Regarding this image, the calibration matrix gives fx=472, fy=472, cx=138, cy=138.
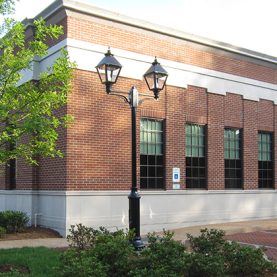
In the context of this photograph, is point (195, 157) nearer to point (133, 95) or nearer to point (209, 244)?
point (133, 95)

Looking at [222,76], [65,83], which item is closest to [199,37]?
[222,76]

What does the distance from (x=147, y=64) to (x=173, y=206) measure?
4.81 meters

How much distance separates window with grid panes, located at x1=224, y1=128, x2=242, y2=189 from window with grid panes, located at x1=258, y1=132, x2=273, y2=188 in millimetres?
1296

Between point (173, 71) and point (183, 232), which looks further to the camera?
point (173, 71)

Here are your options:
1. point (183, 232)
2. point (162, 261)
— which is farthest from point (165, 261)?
point (183, 232)

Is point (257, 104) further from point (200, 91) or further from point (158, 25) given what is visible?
point (158, 25)

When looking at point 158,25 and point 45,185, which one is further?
point 158,25

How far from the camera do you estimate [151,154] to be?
51.0 ft

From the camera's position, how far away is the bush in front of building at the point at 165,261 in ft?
22.0

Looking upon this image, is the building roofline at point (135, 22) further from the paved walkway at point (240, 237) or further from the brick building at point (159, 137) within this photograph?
the paved walkway at point (240, 237)

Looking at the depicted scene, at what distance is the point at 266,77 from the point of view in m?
19.6

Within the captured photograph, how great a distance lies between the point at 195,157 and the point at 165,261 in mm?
9943

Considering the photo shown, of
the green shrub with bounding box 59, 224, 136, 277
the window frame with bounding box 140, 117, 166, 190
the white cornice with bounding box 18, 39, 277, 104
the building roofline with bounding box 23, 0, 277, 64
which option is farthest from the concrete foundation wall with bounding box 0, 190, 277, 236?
the green shrub with bounding box 59, 224, 136, 277

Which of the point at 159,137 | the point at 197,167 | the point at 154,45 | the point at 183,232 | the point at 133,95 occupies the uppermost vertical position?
the point at 154,45
